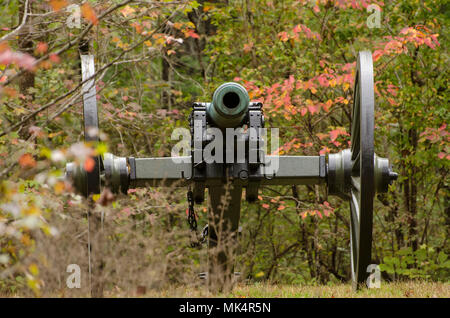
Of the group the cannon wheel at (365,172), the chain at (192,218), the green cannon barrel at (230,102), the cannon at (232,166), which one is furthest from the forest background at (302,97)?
the cannon wheel at (365,172)

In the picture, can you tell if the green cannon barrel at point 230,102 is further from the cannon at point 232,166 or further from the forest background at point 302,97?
the forest background at point 302,97

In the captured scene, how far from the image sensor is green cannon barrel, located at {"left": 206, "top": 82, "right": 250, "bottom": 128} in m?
4.19

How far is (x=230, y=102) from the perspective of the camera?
4246mm

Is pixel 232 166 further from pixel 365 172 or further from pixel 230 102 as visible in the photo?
pixel 365 172

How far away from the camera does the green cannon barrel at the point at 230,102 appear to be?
4188 millimetres

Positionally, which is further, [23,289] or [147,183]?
[147,183]

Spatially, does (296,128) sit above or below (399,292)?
above

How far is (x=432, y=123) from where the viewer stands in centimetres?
782

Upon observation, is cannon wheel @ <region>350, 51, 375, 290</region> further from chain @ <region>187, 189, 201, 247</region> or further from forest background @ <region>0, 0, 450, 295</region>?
forest background @ <region>0, 0, 450, 295</region>
